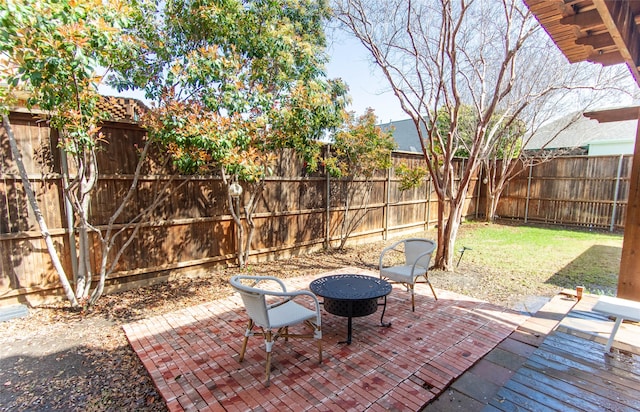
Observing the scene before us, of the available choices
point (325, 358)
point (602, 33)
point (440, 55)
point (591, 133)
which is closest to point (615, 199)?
point (591, 133)

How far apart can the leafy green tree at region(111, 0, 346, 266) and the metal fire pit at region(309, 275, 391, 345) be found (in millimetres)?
2073

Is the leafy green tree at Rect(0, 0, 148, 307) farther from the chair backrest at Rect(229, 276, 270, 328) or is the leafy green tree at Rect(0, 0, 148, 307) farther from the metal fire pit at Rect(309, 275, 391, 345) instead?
the metal fire pit at Rect(309, 275, 391, 345)

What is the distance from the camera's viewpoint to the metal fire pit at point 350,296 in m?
2.95

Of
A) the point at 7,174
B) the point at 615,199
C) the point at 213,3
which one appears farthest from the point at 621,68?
the point at 7,174

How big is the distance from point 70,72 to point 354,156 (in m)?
4.78

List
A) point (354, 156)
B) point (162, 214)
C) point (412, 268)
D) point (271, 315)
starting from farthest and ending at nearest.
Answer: point (354, 156), point (162, 214), point (412, 268), point (271, 315)

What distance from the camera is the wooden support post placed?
10.8 ft

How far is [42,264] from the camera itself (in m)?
3.77

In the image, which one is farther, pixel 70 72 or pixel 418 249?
pixel 418 249

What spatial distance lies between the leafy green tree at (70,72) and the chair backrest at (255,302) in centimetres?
241

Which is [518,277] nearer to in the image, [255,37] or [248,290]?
[248,290]

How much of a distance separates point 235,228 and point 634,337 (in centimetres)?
519

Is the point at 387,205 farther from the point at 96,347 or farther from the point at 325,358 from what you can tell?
the point at 96,347

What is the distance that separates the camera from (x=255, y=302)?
246 centimetres
